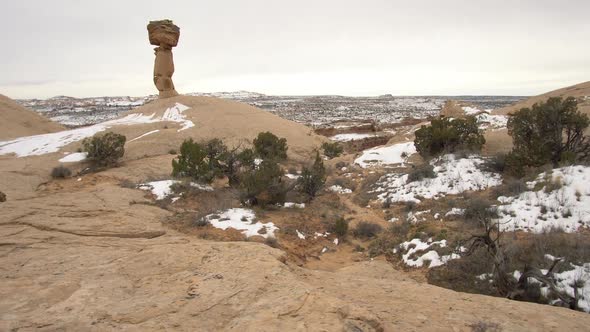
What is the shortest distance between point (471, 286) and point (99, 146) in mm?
17166

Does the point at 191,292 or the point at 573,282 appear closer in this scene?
the point at 191,292

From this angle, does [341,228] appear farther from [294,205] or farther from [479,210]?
[479,210]

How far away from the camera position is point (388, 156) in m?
19.4

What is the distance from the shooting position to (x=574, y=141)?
11305mm

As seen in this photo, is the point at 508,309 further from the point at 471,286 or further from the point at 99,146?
the point at 99,146

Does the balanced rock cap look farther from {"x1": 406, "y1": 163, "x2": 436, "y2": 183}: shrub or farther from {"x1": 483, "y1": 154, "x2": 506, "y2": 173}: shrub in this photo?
{"x1": 483, "y1": 154, "x2": 506, "y2": 173}: shrub

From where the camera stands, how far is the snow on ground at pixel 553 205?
757 cm

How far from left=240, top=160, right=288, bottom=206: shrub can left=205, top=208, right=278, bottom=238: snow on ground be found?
979 mm

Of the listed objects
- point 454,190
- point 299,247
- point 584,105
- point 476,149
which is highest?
point 584,105

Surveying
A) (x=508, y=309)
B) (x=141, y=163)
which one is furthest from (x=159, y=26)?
(x=508, y=309)

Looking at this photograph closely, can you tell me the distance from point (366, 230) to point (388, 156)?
10.3 m

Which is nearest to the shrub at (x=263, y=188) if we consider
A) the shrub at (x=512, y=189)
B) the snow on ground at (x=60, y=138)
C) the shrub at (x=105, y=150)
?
the shrub at (x=512, y=189)

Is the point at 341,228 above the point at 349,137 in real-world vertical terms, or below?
below

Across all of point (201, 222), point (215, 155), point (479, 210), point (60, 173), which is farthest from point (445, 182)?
point (60, 173)
